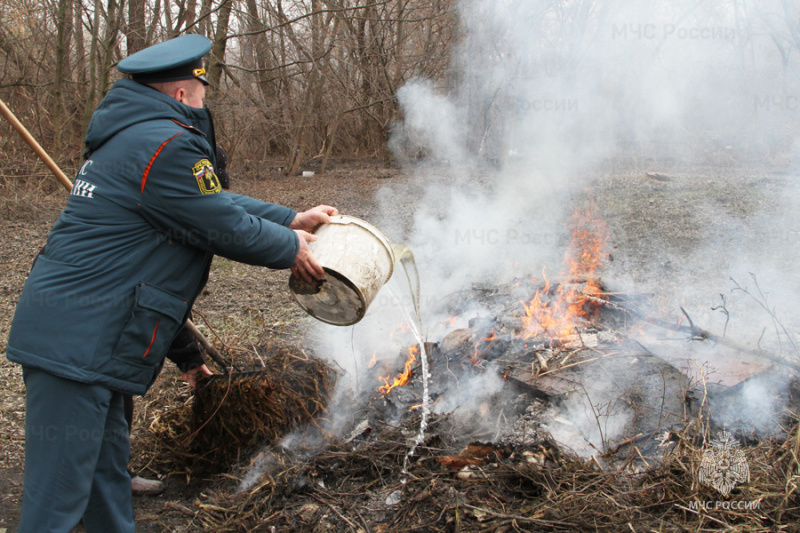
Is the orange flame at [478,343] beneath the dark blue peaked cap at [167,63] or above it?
beneath

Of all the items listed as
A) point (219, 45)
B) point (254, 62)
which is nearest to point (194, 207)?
point (219, 45)

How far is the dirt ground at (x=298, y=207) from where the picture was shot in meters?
2.99

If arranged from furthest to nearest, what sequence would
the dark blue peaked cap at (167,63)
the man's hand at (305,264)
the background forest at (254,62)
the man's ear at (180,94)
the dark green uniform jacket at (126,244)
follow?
the background forest at (254,62), the man's hand at (305,264), the man's ear at (180,94), the dark blue peaked cap at (167,63), the dark green uniform jacket at (126,244)

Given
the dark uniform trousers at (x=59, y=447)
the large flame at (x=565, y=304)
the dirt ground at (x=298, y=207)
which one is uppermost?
the dark uniform trousers at (x=59, y=447)

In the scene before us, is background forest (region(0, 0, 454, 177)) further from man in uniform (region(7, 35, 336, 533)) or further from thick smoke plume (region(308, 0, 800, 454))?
man in uniform (region(7, 35, 336, 533))

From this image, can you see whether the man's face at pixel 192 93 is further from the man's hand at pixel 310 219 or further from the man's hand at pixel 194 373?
the man's hand at pixel 194 373

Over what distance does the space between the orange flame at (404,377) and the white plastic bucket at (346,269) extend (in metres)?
1.01

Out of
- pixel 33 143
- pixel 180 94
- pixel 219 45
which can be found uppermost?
pixel 219 45

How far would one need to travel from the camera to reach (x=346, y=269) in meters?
2.38

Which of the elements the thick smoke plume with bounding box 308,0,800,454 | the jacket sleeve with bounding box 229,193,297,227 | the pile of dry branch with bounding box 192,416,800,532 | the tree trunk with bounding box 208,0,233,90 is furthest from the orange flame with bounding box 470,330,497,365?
the tree trunk with bounding box 208,0,233,90

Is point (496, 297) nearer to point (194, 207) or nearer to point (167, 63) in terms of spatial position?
point (194, 207)

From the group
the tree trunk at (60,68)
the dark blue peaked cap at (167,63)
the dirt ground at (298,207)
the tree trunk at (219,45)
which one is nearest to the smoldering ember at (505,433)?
the dirt ground at (298,207)

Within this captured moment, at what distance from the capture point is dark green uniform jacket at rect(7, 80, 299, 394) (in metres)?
1.90

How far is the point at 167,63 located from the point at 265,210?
74cm
